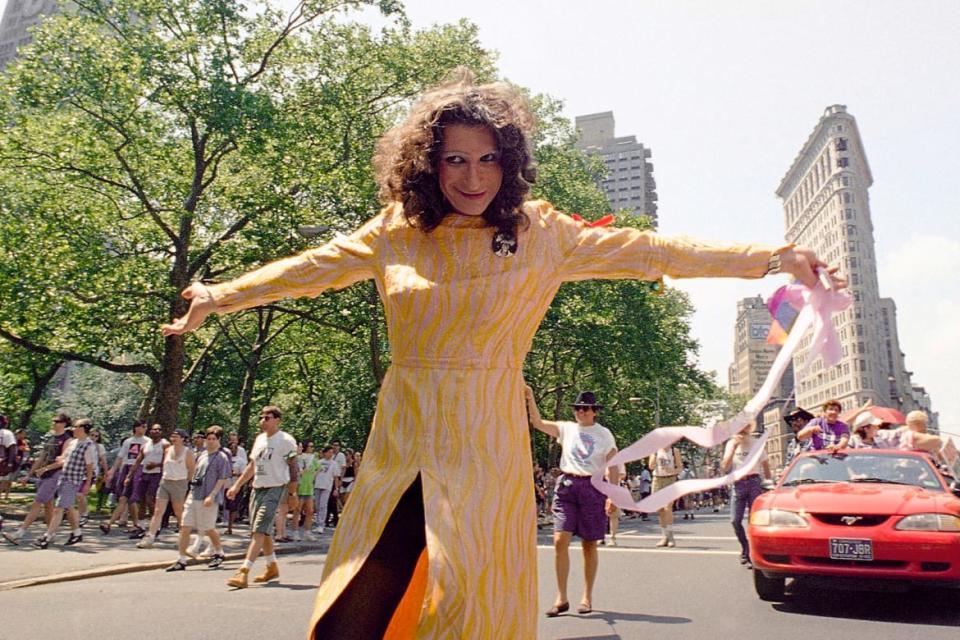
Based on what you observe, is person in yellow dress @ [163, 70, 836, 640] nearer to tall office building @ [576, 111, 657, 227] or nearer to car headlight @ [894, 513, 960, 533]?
car headlight @ [894, 513, 960, 533]

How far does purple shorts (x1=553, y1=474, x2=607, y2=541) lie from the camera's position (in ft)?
22.9

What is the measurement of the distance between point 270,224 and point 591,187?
19135mm

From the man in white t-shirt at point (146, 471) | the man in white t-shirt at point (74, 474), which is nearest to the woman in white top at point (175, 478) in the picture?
the man in white t-shirt at point (74, 474)

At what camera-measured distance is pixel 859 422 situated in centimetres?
1026

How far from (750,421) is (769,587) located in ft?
17.9

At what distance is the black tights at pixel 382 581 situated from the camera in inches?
79.9

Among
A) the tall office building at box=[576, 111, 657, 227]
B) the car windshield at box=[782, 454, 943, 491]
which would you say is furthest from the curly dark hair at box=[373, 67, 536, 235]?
the tall office building at box=[576, 111, 657, 227]

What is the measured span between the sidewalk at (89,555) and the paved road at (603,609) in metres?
0.40

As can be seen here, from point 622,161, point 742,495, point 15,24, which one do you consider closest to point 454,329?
point 742,495

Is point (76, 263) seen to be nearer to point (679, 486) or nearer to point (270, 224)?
point (270, 224)

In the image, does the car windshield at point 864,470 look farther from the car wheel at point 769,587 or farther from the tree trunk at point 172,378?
the tree trunk at point 172,378

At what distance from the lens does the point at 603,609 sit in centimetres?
684

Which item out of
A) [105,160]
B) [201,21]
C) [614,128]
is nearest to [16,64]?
[105,160]

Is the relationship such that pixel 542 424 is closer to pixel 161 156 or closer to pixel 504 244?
pixel 504 244
